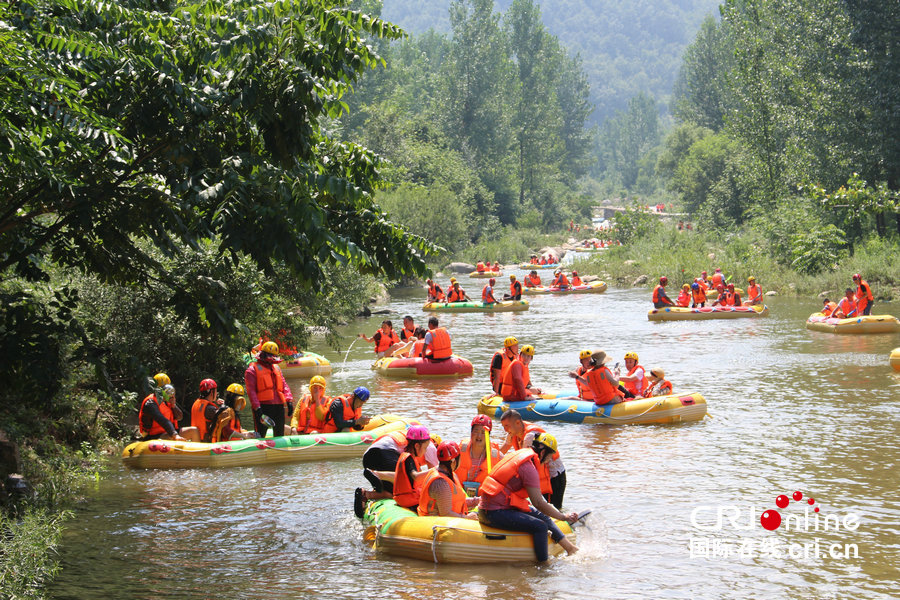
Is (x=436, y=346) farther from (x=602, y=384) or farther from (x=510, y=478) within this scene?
(x=510, y=478)

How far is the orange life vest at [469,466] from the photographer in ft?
31.6

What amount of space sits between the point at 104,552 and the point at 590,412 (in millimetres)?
7632

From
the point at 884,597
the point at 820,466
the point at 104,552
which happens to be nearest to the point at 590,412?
the point at 820,466

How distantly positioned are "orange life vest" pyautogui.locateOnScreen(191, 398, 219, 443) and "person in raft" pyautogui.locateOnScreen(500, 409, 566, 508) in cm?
486

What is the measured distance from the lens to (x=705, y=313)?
87.0 feet

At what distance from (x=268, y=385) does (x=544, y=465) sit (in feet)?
15.3

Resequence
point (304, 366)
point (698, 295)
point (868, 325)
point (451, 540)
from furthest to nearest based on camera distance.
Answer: point (698, 295)
point (868, 325)
point (304, 366)
point (451, 540)

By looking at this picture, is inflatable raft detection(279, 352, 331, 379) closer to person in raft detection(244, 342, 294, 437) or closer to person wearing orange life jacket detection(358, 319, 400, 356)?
person wearing orange life jacket detection(358, 319, 400, 356)

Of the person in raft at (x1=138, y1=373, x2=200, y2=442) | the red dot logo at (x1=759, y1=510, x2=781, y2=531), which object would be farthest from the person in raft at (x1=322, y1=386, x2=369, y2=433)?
the red dot logo at (x1=759, y1=510, x2=781, y2=531)

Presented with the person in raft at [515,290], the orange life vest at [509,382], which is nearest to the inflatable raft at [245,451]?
the orange life vest at [509,382]

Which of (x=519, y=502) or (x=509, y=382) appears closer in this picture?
(x=519, y=502)

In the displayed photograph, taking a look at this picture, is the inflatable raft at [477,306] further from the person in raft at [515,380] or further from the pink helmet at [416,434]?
the pink helmet at [416,434]

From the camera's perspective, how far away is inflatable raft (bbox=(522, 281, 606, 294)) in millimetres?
36188

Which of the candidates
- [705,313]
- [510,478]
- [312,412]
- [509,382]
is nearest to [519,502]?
[510,478]
